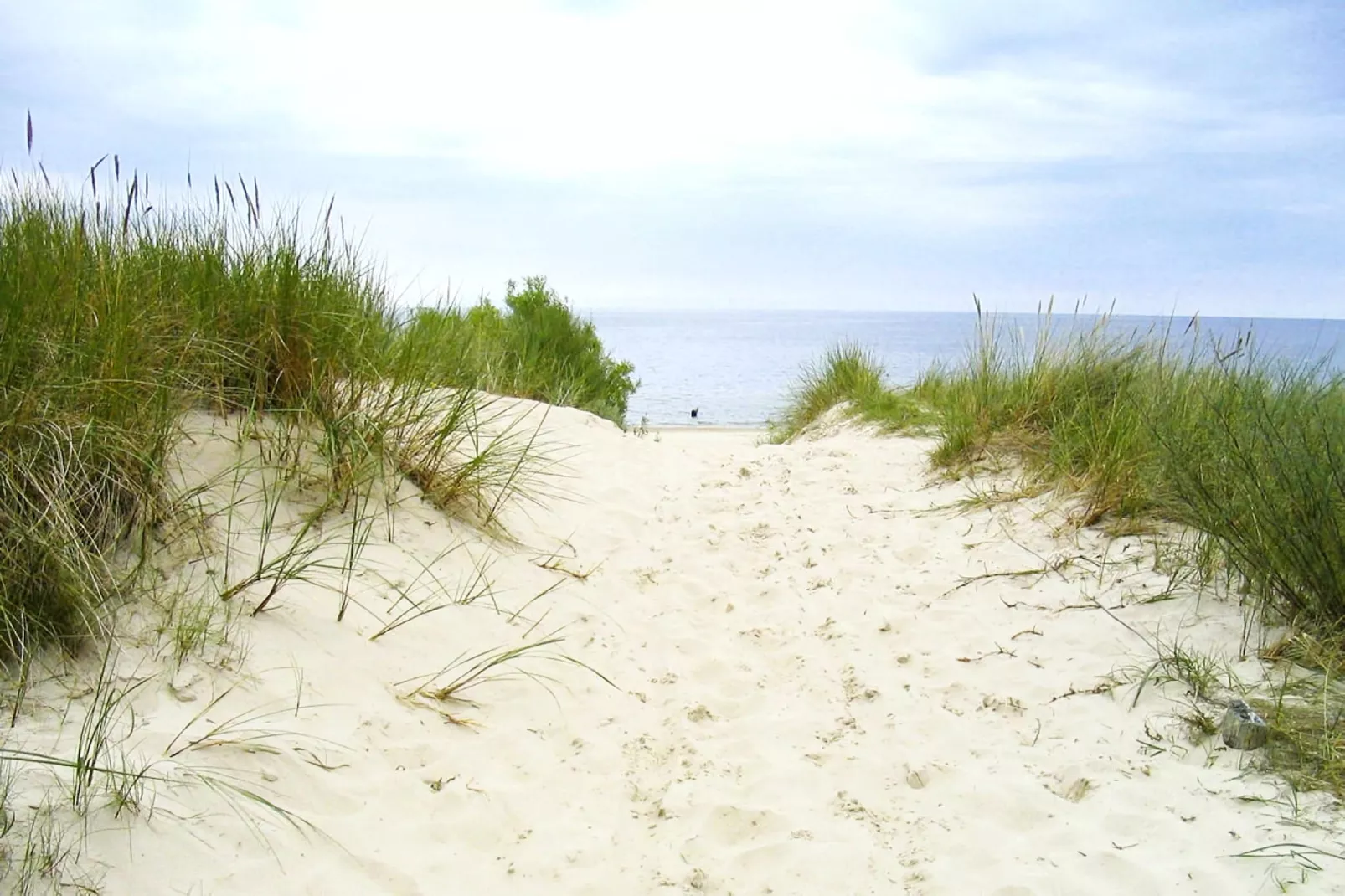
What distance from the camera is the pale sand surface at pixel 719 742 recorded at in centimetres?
228

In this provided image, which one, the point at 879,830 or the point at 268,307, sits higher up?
the point at 268,307

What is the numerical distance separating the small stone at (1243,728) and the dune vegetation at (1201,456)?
6 centimetres

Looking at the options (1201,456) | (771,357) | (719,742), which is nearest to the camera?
(719,742)

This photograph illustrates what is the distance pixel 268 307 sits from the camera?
406cm

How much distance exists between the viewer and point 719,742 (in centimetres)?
312

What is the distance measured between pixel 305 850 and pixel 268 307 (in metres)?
2.65

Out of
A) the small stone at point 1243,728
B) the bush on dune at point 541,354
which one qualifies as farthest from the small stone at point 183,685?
the bush on dune at point 541,354

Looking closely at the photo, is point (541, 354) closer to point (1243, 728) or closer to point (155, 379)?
point (155, 379)

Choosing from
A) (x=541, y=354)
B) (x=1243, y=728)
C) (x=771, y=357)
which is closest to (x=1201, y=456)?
(x=1243, y=728)

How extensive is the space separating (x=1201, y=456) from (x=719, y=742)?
253cm

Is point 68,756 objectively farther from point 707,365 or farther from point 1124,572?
point 707,365

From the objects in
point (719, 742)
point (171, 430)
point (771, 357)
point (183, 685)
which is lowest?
point (719, 742)

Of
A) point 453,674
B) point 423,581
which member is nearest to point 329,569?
point 423,581

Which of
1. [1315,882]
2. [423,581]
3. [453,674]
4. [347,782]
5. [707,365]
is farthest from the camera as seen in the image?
[707,365]
